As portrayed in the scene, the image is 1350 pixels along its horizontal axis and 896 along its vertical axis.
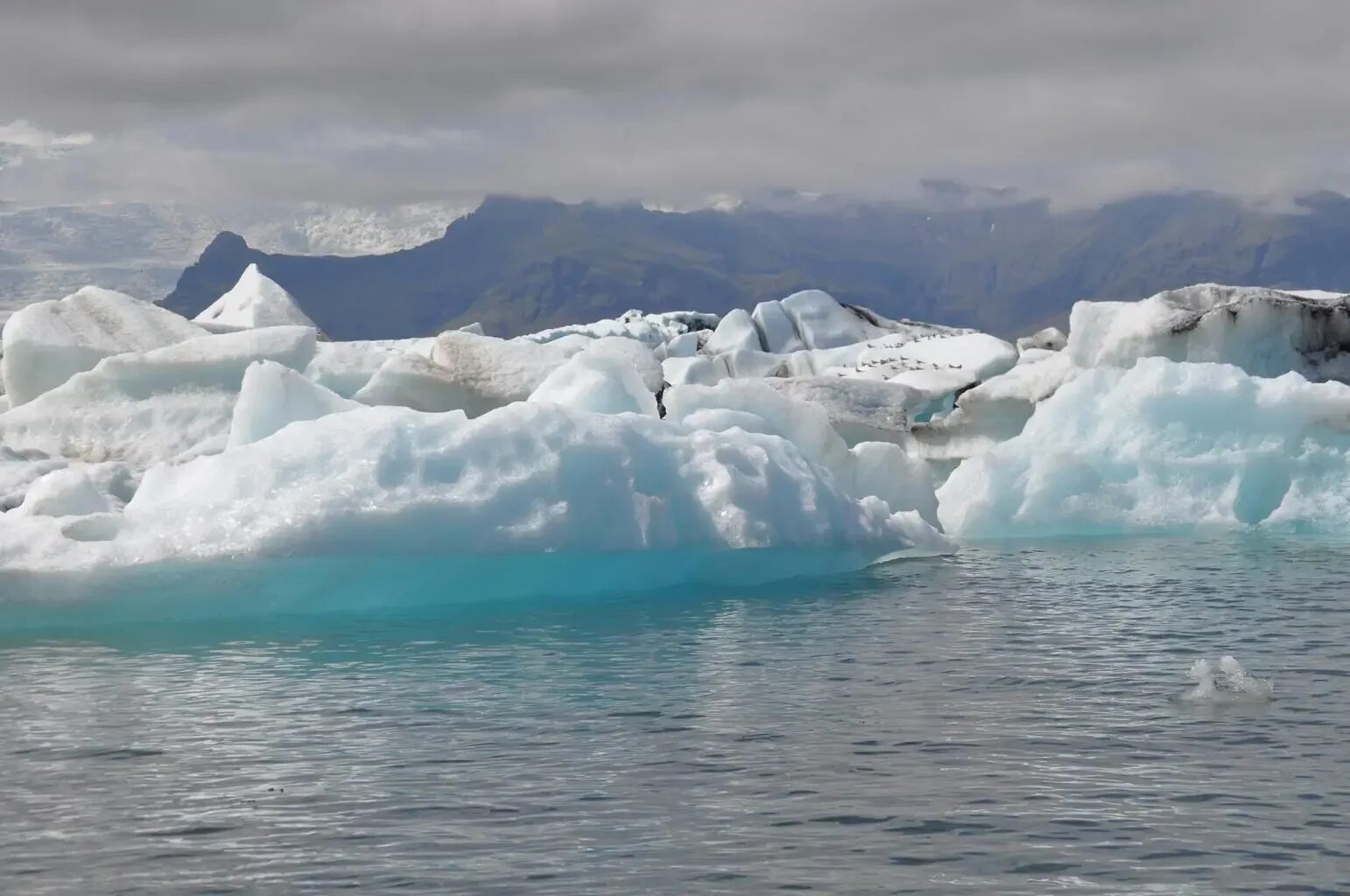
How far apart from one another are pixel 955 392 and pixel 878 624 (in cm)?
2344

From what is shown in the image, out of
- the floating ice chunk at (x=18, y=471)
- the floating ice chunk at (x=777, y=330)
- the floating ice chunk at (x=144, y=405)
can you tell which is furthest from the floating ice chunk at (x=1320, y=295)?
the floating ice chunk at (x=18, y=471)

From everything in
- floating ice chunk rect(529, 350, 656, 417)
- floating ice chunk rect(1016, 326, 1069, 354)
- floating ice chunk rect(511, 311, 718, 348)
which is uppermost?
floating ice chunk rect(511, 311, 718, 348)

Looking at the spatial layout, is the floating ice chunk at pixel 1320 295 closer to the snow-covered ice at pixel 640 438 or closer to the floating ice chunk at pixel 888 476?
the snow-covered ice at pixel 640 438

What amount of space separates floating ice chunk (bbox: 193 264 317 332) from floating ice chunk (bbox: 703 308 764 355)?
12912 millimetres

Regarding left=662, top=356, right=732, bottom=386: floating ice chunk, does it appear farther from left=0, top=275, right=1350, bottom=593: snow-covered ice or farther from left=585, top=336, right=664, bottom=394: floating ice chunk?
left=585, top=336, right=664, bottom=394: floating ice chunk

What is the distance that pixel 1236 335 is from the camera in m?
30.2

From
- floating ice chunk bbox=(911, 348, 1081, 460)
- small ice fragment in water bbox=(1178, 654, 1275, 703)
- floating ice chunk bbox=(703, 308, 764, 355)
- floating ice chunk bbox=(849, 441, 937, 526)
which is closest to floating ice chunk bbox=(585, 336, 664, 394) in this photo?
floating ice chunk bbox=(911, 348, 1081, 460)

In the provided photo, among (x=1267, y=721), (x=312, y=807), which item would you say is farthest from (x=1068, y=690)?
(x=312, y=807)

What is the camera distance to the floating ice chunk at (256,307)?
39250 mm

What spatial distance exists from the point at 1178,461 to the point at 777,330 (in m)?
23.0

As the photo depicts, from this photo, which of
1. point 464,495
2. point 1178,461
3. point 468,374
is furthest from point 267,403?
point 1178,461

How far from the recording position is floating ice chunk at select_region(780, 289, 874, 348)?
162 feet

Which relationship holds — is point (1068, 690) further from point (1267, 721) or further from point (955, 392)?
point (955, 392)

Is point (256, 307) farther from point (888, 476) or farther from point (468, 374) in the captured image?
point (888, 476)
